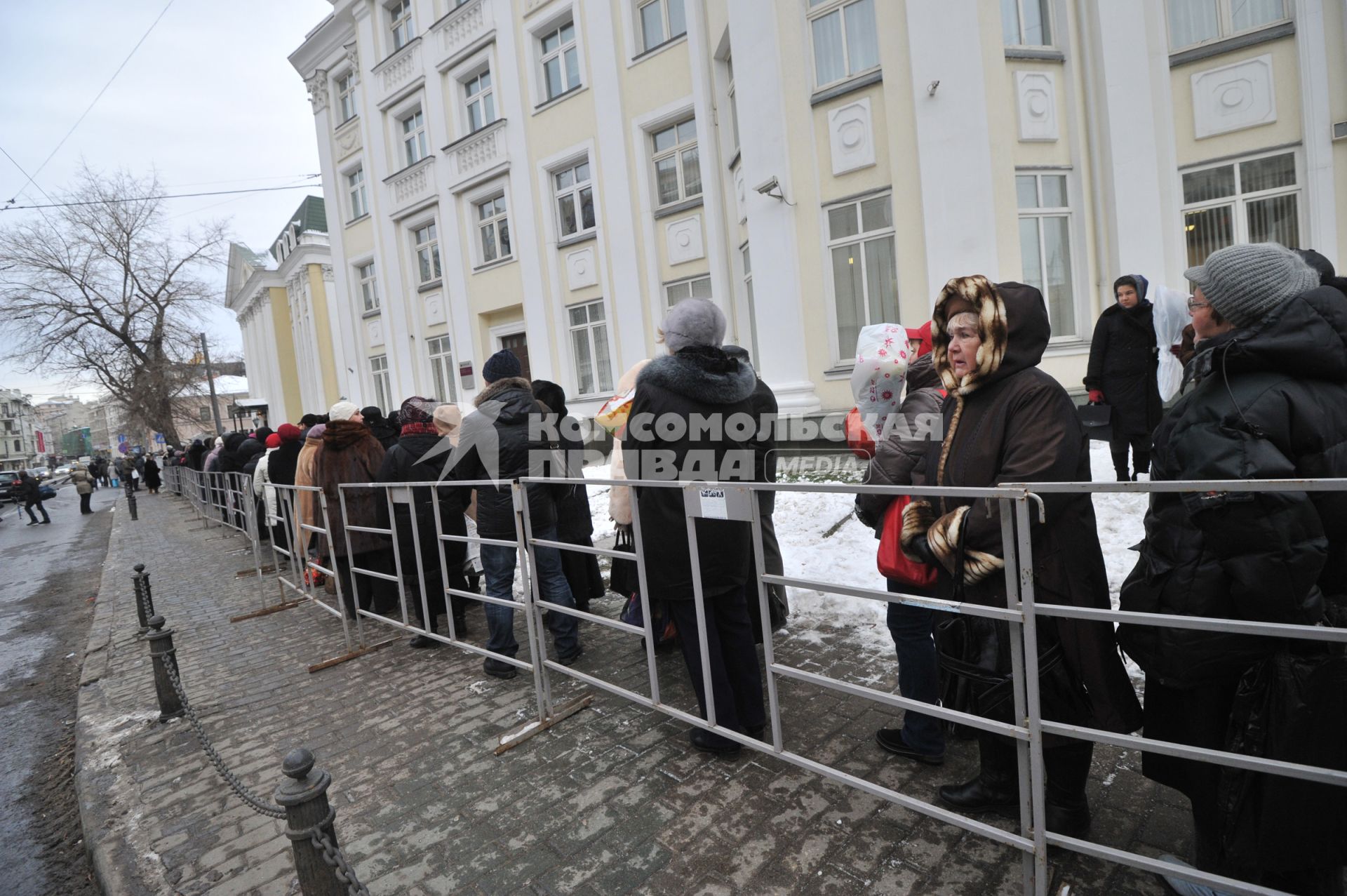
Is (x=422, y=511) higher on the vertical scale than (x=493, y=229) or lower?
lower

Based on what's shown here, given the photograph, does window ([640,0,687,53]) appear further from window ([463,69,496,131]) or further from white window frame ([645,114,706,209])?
window ([463,69,496,131])

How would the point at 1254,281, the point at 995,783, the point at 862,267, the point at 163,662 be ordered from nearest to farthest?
the point at 1254,281
the point at 995,783
the point at 163,662
the point at 862,267

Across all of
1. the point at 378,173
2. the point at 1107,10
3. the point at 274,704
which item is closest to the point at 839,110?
the point at 1107,10

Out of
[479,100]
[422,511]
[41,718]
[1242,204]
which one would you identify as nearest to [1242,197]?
[1242,204]

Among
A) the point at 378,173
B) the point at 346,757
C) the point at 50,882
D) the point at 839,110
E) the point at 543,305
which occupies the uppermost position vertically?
the point at 378,173

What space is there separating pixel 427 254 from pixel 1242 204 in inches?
692

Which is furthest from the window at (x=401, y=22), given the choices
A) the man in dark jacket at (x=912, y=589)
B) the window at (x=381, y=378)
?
the man in dark jacket at (x=912, y=589)

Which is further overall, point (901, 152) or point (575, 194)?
point (575, 194)

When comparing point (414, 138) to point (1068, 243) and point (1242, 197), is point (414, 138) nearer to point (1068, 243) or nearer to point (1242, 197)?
point (1068, 243)

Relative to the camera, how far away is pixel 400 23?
19.1 metres

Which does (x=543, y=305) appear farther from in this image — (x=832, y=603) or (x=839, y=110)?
(x=832, y=603)

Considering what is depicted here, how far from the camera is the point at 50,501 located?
32281 millimetres

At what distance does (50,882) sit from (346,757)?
4.32ft

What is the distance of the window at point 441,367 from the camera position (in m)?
19.4
